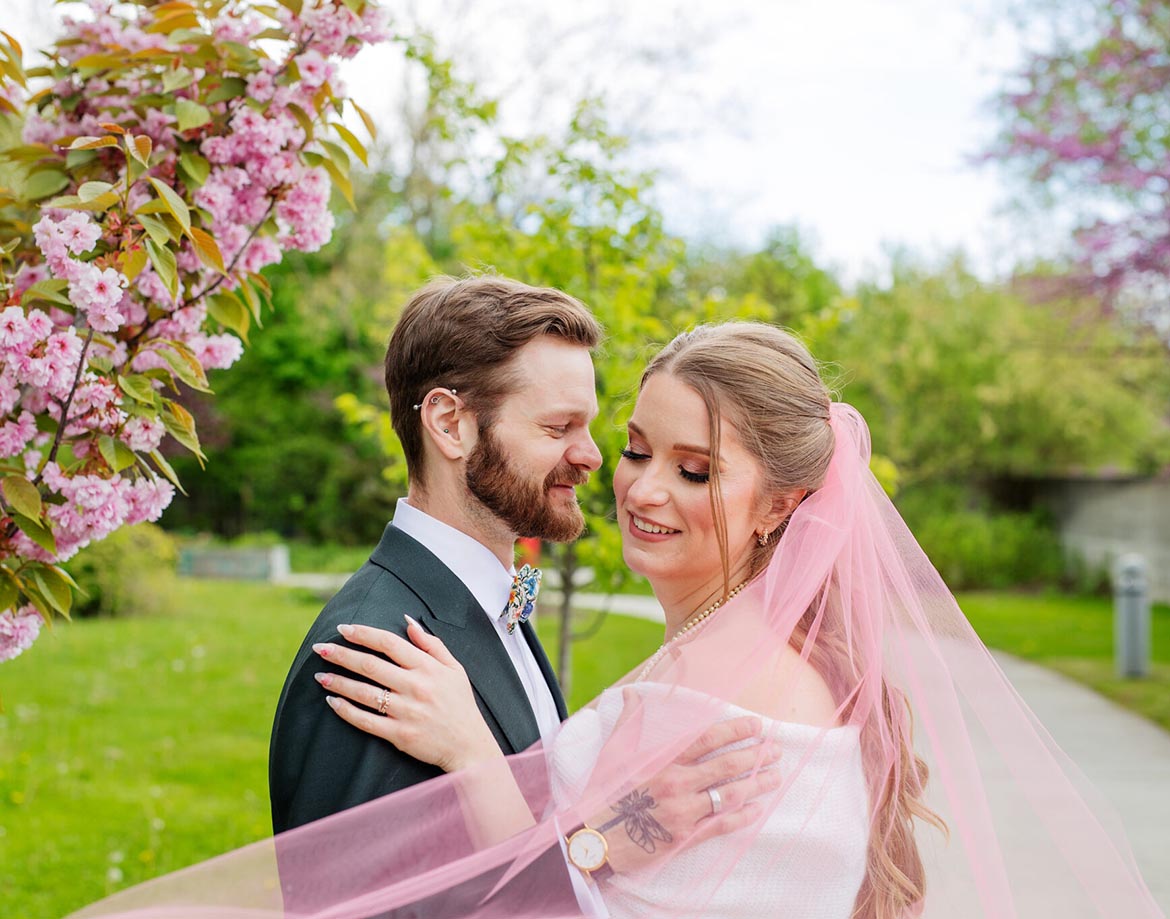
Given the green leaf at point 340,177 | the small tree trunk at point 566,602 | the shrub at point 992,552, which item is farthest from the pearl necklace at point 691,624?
the shrub at point 992,552

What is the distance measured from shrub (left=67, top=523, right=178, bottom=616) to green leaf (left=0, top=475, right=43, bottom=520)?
38.7 feet

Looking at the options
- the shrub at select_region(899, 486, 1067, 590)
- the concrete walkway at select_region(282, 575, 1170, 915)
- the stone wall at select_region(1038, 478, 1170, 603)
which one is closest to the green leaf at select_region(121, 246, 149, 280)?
the concrete walkway at select_region(282, 575, 1170, 915)

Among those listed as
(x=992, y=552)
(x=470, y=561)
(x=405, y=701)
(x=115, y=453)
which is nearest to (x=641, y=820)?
(x=405, y=701)

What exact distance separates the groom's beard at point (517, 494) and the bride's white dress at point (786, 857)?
46 centimetres

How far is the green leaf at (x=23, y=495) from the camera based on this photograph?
95.9 inches

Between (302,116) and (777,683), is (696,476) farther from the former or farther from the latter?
(302,116)

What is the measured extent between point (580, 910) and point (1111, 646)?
1247 cm

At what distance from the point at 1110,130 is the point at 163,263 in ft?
32.5

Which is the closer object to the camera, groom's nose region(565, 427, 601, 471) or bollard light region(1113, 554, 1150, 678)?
groom's nose region(565, 427, 601, 471)

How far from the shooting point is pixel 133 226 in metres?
2.50

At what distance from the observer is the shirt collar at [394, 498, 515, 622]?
7.77 ft

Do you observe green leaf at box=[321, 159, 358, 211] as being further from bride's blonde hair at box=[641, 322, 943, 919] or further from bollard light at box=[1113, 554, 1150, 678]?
bollard light at box=[1113, 554, 1150, 678]

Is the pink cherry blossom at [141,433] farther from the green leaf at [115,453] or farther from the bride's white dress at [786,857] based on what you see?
the bride's white dress at [786,857]

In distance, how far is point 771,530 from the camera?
2.44 metres
